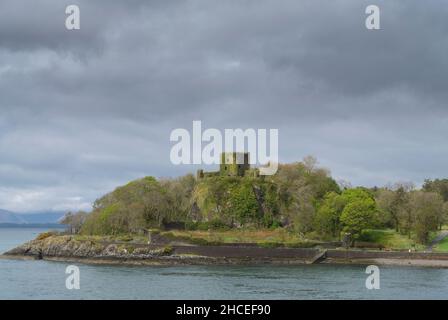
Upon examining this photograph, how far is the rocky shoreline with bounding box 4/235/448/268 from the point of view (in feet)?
262

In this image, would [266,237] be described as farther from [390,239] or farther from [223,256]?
[390,239]

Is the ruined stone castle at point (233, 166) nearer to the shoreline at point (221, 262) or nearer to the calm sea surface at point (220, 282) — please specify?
the shoreline at point (221, 262)

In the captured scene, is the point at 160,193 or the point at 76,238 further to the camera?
the point at 160,193

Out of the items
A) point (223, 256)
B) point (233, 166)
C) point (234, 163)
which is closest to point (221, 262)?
point (223, 256)

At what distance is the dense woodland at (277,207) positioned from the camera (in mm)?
93438

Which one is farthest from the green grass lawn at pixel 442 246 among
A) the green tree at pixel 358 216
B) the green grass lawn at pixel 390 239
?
the green tree at pixel 358 216

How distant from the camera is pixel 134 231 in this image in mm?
98875

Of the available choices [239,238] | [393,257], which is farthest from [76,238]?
[393,257]

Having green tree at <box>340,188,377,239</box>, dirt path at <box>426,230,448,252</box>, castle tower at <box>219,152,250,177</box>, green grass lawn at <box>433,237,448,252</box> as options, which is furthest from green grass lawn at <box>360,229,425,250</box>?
castle tower at <box>219,152,250,177</box>

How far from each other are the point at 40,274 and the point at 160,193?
132ft

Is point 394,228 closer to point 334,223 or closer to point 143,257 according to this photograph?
point 334,223

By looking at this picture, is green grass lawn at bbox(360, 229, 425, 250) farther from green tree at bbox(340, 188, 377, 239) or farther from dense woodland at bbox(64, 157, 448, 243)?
green tree at bbox(340, 188, 377, 239)

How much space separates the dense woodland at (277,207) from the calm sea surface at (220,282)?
59.5 ft
